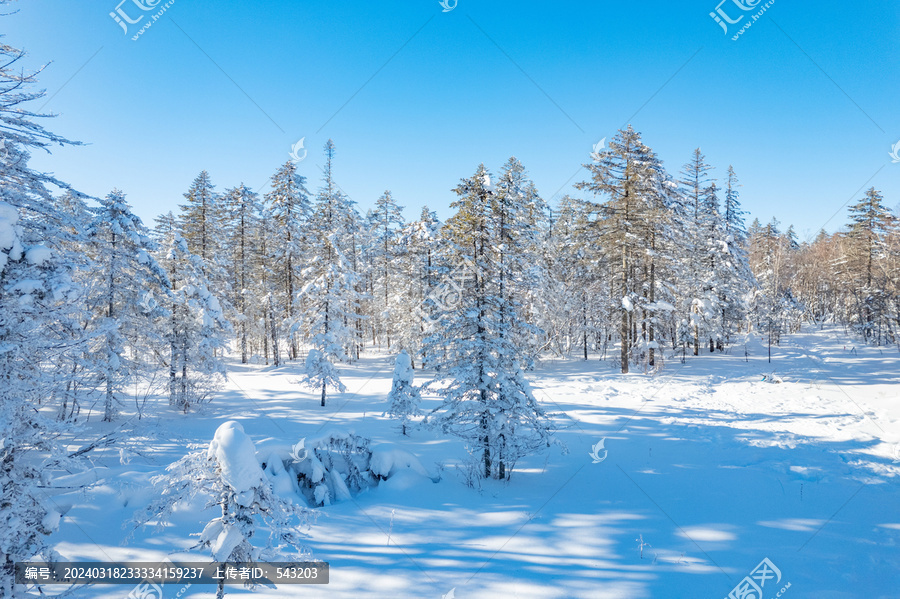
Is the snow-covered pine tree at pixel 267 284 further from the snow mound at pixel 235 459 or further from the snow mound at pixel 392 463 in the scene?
the snow mound at pixel 235 459

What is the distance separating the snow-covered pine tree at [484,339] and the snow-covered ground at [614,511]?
5.27ft

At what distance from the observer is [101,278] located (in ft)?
50.9

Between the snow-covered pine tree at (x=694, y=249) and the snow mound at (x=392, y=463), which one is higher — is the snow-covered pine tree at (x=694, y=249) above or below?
above

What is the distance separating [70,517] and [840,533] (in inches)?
620

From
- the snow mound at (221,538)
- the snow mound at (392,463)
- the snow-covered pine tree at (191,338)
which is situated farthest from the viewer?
the snow-covered pine tree at (191,338)

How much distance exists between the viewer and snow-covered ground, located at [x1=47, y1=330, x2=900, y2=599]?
263 inches

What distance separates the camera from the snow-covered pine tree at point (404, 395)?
14.0m

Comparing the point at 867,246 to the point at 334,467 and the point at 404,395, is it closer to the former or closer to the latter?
the point at 404,395

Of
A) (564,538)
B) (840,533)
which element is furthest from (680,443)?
(564,538)

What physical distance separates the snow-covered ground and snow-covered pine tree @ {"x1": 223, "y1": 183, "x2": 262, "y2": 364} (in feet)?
54.1
